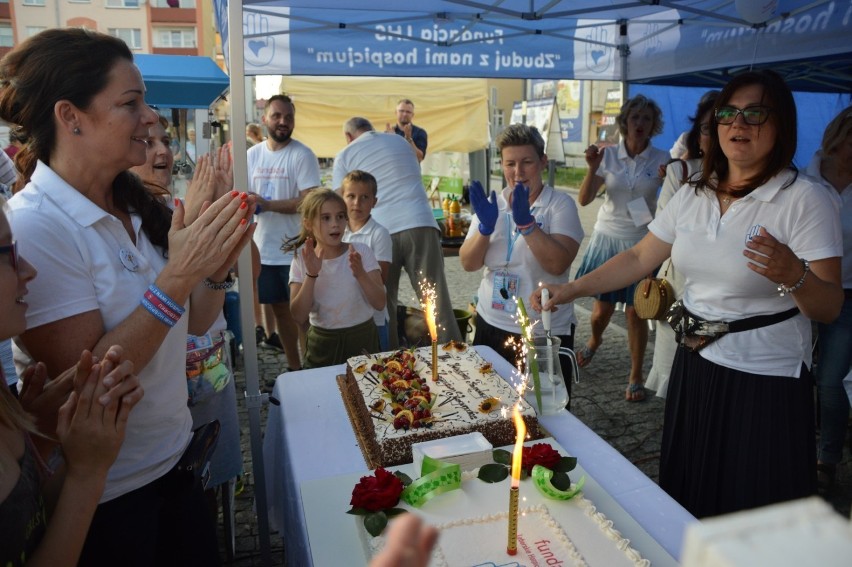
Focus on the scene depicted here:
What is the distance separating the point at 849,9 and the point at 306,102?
8.31 m

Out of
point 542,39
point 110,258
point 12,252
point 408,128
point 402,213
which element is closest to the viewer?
point 12,252

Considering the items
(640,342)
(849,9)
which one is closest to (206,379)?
(640,342)

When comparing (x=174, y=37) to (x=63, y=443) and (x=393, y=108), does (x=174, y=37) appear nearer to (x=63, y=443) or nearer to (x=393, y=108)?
(x=393, y=108)

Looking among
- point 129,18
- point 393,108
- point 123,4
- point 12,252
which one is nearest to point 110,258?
point 12,252

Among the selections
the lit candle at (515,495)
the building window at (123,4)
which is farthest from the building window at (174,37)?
the lit candle at (515,495)

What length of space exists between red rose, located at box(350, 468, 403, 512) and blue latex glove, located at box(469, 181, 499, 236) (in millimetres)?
1602

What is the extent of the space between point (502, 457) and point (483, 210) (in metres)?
1.45

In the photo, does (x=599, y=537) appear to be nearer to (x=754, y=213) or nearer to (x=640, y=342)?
(x=754, y=213)

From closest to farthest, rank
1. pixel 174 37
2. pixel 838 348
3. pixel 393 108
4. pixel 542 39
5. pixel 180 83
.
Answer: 1. pixel 838 348
2. pixel 542 39
3. pixel 180 83
4. pixel 393 108
5. pixel 174 37

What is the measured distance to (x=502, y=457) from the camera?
1637 mm

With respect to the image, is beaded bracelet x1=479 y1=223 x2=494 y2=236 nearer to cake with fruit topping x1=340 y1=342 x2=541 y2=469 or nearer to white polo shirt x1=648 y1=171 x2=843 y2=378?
cake with fruit topping x1=340 y1=342 x2=541 y2=469

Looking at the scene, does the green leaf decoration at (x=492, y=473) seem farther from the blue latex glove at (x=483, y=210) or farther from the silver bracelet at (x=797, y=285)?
the blue latex glove at (x=483, y=210)

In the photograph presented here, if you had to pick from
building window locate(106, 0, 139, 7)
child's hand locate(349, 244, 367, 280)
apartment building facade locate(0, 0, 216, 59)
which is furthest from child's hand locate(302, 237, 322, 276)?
building window locate(106, 0, 139, 7)

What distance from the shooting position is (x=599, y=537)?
1.33 meters
